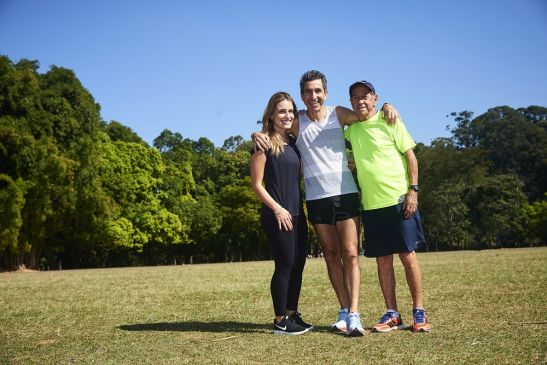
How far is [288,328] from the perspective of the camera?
570 centimetres

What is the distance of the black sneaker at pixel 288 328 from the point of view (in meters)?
5.67

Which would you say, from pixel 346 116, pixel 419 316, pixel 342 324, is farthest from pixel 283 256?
pixel 346 116

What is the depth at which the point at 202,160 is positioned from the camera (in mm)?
65062

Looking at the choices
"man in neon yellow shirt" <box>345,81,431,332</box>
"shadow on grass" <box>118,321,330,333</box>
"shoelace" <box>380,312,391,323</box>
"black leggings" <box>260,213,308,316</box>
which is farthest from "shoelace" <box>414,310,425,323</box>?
"black leggings" <box>260,213,308,316</box>

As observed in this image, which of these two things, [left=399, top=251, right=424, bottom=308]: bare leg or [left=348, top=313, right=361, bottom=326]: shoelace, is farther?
[left=399, top=251, right=424, bottom=308]: bare leg

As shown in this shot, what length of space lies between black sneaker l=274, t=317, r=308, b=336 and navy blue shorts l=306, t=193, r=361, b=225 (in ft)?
3.76

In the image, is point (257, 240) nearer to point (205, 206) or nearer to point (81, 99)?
point (205, 206)

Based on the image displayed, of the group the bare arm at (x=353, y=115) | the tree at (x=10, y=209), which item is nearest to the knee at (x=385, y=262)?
the bare arm at (x=353, y=115)

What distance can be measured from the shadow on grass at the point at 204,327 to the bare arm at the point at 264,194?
48.8 inches

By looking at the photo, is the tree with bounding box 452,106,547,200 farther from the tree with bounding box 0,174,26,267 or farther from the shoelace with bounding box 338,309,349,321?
the shoelace with bounding box 338,309,349,321

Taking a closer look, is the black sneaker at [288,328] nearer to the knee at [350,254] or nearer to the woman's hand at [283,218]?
the knee at [350,254]

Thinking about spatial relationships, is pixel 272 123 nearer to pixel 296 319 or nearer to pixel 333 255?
pixel 333 255

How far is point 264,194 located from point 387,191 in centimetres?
136

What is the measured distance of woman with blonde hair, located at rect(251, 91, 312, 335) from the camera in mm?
5895
